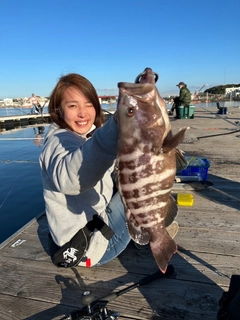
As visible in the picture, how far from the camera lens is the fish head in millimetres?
1528

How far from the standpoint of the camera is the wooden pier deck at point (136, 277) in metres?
2.26

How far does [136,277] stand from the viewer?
2.65m

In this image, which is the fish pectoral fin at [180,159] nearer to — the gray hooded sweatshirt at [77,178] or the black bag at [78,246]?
the gray hooded sweatshirt at [77,178]

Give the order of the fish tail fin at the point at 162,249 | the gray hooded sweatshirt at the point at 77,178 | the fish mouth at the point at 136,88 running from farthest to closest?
the fish tail fin at the point at 162,249
the gray hooded sweatshirt at the point at 77,178
the fish mouth at the point at 136,88

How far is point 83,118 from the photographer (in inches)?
97.7

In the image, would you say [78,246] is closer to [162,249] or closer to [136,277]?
[136,277]

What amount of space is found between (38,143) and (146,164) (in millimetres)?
14053

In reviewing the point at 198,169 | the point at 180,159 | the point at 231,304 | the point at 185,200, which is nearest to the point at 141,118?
the point at 180,159

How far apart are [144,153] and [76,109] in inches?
43.9

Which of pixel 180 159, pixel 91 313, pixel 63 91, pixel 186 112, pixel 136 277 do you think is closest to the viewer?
pixel 180 159

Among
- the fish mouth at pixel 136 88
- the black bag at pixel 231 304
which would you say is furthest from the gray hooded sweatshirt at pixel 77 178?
the black bag at pixel 231 304

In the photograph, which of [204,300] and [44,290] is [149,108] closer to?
[204,300]

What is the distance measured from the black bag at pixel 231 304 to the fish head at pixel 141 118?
1021mm


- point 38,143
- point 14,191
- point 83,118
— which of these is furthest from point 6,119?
point 83,118
